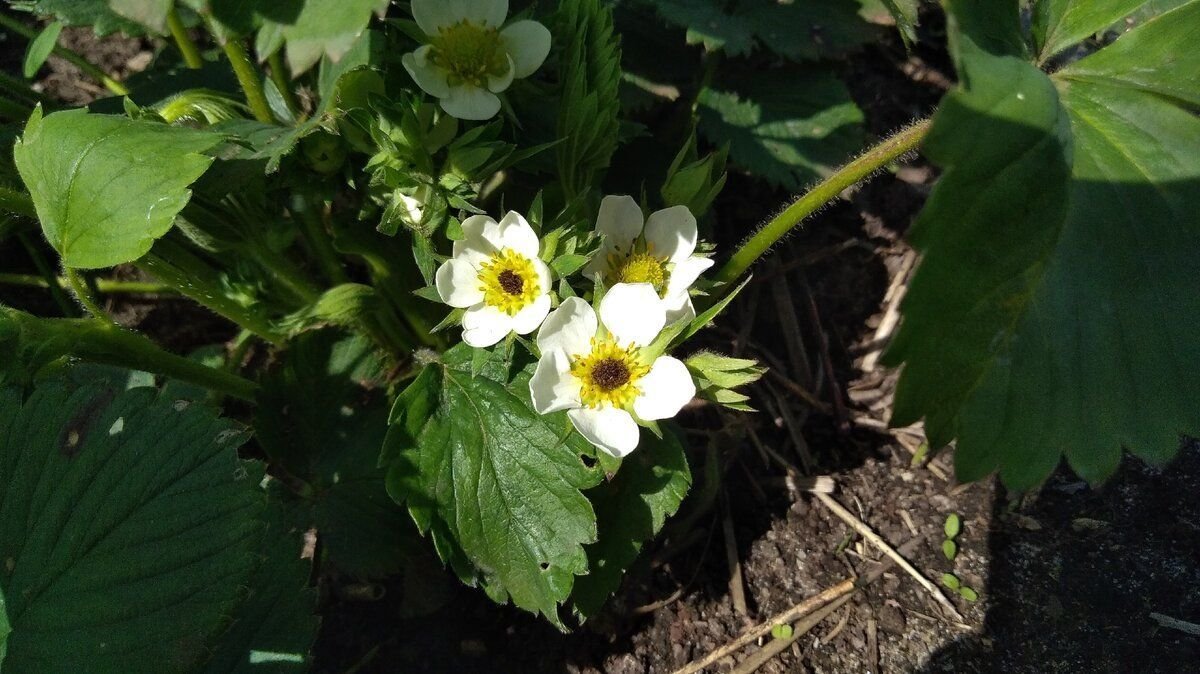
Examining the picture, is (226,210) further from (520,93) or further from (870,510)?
(870,510)

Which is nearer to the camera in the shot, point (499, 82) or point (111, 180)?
point (111, 180)

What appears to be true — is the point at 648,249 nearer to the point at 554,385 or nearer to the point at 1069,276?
the point at 554,385

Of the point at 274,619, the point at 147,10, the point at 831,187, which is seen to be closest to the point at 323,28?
the point at 147,10

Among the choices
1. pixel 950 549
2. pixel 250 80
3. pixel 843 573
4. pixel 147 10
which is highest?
pixel 147 10

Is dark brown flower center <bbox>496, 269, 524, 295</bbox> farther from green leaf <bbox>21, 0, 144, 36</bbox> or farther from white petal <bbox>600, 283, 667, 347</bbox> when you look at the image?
green leaf <bbox>21, 0, 144, 36</bbox>

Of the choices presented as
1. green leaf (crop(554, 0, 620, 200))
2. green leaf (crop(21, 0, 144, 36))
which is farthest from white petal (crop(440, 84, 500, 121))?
green leaf (crop(21, 0, 144, 36))

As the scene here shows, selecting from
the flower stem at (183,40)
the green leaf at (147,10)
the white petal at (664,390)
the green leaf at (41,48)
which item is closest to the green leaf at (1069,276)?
the white petal at (664,390)

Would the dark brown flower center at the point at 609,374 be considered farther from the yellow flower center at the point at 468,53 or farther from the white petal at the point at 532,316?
the yellow flower center at the point at 468,53

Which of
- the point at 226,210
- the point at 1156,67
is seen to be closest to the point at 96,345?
the point at 226,210
